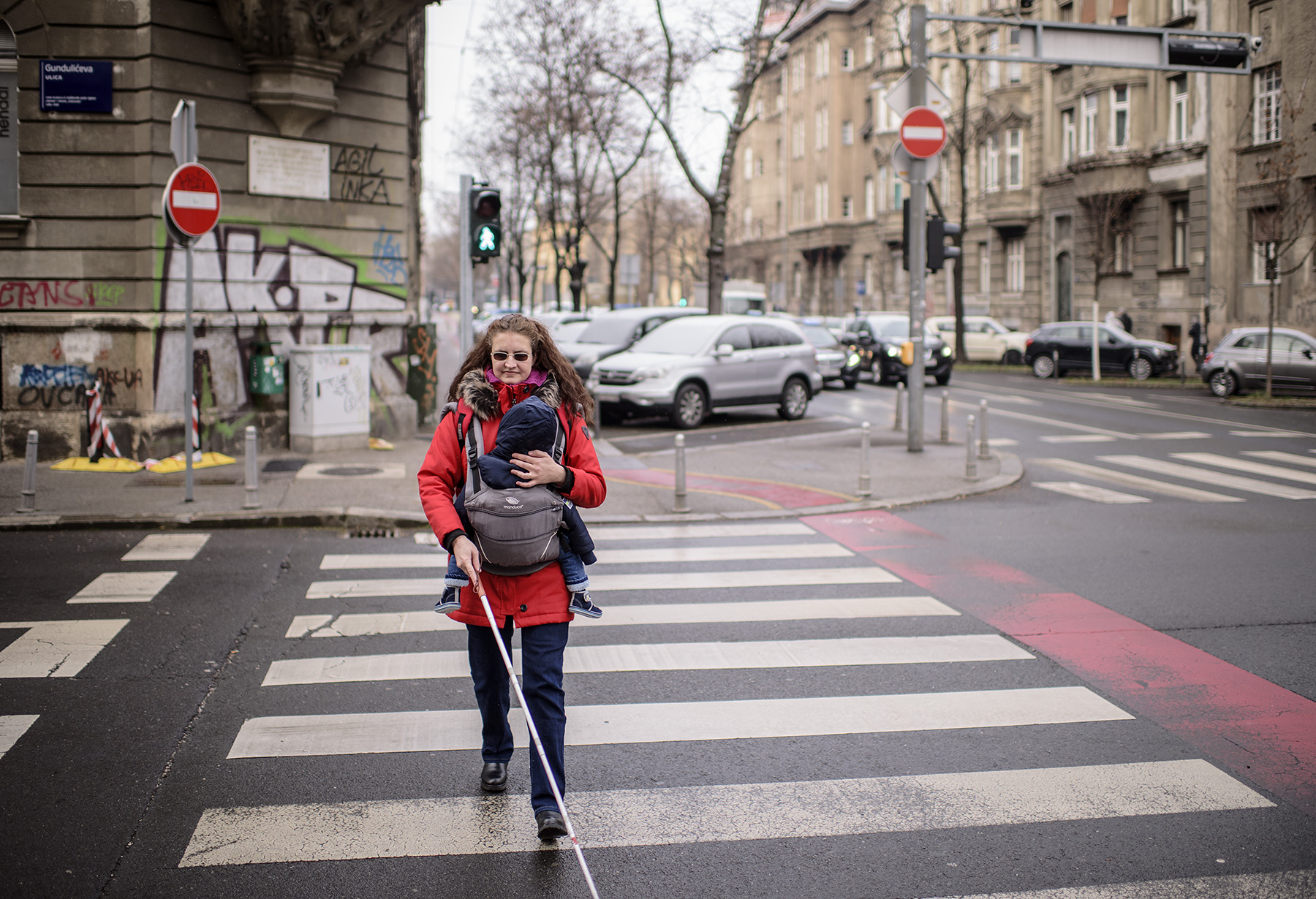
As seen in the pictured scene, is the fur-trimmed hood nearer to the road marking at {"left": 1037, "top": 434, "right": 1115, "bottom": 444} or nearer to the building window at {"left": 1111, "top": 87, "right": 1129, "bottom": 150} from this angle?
the road marking at {"left": 1037, "top": 434, "right": 1115, "bottom": 444}

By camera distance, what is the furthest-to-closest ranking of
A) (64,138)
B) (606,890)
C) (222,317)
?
(222,317), (64,138), (606,890)

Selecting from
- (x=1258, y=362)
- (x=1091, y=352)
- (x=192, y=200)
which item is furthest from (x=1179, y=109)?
(x=192, y=200)

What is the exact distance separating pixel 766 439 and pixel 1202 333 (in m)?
21.5

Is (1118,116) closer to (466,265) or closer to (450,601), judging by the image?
(466,265)

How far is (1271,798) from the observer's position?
177 inches

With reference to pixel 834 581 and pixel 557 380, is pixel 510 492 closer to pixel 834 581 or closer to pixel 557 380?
pixel 557 380

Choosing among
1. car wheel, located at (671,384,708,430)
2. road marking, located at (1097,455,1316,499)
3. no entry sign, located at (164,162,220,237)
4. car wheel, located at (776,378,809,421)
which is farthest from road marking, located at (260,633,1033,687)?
car wheel, located at (776,378,809,421)

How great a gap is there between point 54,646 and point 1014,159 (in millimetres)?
45335

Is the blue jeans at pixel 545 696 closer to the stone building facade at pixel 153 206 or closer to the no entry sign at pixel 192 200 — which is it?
the no entry sign at pixel 192 200

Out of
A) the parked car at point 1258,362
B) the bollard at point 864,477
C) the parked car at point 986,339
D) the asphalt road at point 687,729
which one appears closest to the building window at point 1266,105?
the parked car at point 1258,362

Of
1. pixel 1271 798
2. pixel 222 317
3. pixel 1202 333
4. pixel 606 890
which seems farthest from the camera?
pixel 1202 333

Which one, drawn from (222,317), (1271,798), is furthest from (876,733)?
(222,317)

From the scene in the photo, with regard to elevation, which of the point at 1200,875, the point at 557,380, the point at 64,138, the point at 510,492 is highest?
the point at 64,138

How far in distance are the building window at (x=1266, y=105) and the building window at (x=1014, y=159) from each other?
1405 cm
